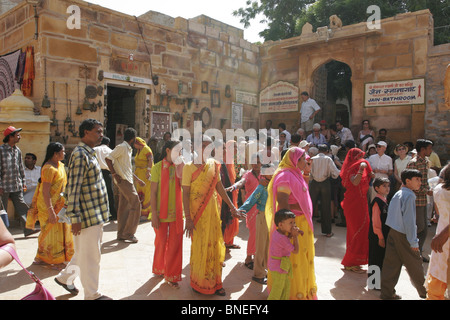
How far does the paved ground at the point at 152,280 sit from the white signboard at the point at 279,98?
7055 millimetres

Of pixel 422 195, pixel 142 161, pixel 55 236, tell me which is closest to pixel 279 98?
pixel 142 161

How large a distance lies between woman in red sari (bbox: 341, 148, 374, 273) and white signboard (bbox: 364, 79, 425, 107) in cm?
563

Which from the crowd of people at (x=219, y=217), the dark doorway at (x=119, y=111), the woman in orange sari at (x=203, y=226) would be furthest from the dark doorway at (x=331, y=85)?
the woman in orange sari at (x=203, y=226)

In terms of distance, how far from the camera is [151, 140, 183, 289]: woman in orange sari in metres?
3.78

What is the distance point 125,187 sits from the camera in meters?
5.59

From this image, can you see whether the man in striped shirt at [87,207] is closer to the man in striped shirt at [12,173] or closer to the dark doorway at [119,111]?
the man in striped shirt at [12,173]

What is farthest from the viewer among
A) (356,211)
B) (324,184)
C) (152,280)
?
(324,184)

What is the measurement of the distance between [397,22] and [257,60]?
15.8ft

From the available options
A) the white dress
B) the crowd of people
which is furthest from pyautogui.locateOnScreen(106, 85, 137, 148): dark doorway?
the white dress

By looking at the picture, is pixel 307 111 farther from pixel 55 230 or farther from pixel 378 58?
pixel 55 230

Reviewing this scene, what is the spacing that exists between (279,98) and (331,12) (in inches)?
185

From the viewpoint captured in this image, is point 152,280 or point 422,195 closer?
point 152,280

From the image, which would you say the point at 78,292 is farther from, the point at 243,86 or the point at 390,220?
the point at 243,86

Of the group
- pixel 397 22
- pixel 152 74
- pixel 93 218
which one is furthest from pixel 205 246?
pixel 397 22
